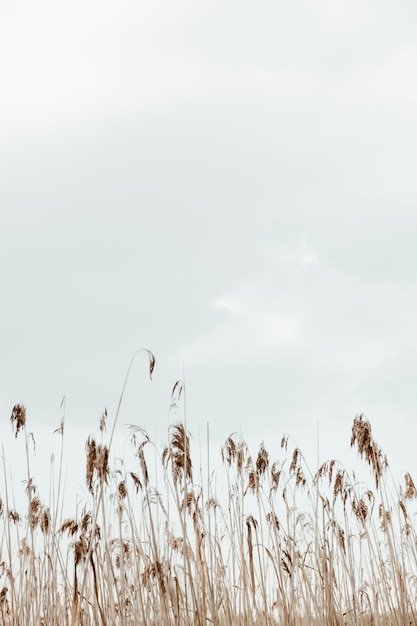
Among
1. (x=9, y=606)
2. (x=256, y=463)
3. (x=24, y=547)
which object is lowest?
(x=9, y=606)

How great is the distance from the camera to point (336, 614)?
14.0 feet

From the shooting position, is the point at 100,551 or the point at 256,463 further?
the point at 256,463

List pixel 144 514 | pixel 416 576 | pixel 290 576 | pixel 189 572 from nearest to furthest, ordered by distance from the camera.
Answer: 1. pixel 189 572
2. pixel 290 576
3. pixel 144 514
4. pixel 416 576

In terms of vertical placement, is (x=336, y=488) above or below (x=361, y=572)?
above

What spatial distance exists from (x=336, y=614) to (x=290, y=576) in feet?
1.30

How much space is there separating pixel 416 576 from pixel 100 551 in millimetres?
2228

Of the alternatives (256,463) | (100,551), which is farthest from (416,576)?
(100,551)

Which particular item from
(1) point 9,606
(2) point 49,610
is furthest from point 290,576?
(1) point 9,606

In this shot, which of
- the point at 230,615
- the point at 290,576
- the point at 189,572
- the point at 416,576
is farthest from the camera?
the point at 416,576

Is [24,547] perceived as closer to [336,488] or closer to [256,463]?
[256,463]

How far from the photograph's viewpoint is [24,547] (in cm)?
443

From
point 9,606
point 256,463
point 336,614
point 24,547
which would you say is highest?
point 256,463

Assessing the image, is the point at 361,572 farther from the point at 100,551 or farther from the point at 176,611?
the point at 100,551

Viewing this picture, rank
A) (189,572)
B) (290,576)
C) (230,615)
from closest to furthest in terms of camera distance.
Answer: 1. (189,572)
2. (230,615)
3. (290,576)
